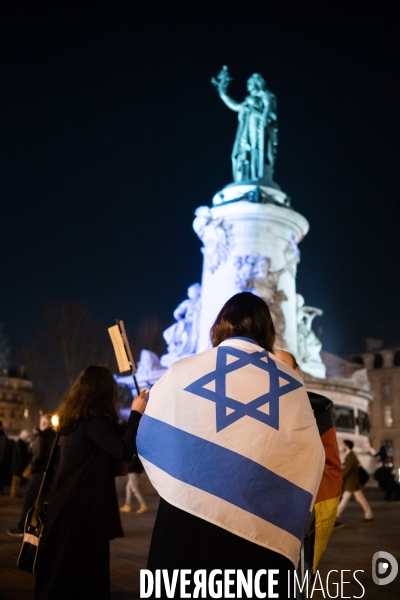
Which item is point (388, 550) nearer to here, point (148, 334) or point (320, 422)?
point (320, 422)

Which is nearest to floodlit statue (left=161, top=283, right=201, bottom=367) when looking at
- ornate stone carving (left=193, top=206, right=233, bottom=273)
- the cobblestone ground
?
ornate stone carving (left=193, top=206, right=233, bottom=273)

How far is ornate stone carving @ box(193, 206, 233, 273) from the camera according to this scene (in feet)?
73.9

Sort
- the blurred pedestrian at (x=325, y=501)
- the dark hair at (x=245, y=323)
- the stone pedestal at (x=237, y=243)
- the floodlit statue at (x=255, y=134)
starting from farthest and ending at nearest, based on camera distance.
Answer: the floodlit statue at (x=255, y=134), the stone pedestal at (x=237, y=243), the blurred pedestrian at (x=325, y=501), the dark hair at (x=245, y=323)

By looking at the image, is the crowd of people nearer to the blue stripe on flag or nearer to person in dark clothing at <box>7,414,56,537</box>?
the blue stripe on flag

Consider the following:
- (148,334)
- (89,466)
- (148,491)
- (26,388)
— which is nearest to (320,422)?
(89,466)

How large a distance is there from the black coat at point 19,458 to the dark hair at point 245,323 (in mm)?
13349

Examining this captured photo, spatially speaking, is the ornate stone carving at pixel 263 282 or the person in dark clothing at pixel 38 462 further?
the ornate stone carving at pixel 263 282

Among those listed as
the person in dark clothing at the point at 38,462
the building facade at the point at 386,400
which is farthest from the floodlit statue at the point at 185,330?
the building facade at the point at 386,400

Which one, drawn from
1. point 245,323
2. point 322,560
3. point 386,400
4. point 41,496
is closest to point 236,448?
point 245,323

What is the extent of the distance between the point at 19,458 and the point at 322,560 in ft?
32.3

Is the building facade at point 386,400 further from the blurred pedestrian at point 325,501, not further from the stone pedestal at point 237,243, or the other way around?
the blurred pedestrian at point 325,501

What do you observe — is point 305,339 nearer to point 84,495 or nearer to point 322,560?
point 322,560

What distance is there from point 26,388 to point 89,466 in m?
Answer: 85.0

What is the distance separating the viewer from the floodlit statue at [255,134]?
80.2 feet
